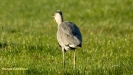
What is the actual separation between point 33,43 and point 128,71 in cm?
438

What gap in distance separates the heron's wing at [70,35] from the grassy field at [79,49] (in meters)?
0.57

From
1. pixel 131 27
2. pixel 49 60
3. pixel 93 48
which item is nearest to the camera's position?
pixel 49 60

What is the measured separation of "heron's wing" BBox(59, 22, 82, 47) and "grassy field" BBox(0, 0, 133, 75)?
1.88ft

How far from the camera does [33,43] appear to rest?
1246cm

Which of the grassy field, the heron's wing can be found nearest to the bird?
the heron's wing

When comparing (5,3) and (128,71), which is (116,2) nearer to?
(5,3)

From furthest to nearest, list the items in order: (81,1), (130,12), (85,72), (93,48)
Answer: (81,1) < (130,12) < (93,48) < (85,72)

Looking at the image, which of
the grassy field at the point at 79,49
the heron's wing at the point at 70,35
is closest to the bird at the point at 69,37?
the heron's wing at the point at 70,35

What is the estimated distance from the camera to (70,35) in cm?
930

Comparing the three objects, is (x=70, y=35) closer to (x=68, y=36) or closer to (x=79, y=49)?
(x=68, y=36)

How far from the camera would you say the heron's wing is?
896cm

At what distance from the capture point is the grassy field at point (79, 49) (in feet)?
29.5

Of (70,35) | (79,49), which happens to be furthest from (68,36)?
(79,49)

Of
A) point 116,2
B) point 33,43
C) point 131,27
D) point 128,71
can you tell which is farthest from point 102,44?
point 116,2
